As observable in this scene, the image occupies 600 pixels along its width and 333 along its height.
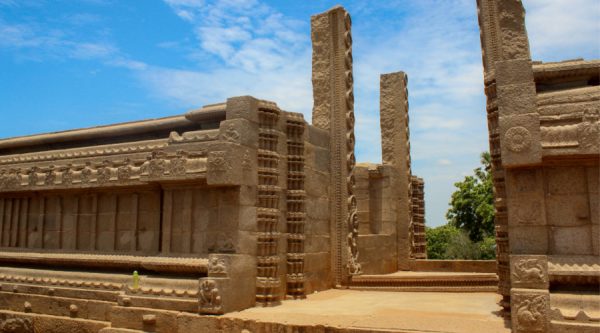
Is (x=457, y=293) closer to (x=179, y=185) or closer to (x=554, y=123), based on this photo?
(x=554, y=123)

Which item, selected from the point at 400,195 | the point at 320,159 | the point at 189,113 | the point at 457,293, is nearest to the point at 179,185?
the point at 189,113

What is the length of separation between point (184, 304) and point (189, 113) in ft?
12.5

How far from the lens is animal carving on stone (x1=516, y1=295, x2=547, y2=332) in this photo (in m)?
6.30

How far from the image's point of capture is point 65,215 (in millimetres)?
11391

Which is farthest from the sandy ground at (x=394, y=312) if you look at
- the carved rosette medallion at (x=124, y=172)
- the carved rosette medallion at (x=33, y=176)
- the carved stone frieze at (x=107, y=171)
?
the carved rosette medallion at (x=33, y=176)

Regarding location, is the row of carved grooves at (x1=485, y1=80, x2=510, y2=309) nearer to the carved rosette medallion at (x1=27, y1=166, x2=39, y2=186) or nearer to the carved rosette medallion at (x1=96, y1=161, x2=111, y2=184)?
the carved rosette medallion at (x1=96, y1=161, x2=111, y2=184)

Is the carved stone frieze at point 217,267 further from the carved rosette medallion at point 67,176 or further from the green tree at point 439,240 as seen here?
the green tree at point 439,240

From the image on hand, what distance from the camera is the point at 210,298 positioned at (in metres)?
8.20

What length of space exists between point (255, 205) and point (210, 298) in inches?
75.4

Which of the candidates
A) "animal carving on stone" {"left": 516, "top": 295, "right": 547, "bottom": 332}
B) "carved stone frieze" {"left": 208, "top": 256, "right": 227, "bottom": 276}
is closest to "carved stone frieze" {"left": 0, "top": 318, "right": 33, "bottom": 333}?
"carved stone frieze" {"left": 208, "top": 256, "right": 227, "bottom": 276}

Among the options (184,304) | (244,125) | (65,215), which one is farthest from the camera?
(65,215)

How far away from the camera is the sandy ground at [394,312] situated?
22.7 ft

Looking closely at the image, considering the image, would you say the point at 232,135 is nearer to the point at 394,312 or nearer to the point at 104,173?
the point at 104,173

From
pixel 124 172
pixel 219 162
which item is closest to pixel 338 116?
pixel 219 162
